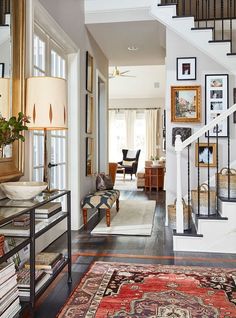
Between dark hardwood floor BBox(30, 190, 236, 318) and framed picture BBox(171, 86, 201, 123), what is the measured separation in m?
1.57

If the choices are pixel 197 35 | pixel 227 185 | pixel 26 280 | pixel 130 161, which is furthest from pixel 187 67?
pixel 130 161

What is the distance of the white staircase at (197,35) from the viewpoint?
4.49m

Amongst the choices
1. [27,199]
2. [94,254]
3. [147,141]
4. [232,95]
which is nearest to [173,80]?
[232,95]

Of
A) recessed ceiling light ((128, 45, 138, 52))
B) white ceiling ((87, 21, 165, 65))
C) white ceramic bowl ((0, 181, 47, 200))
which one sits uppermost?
white ceiling ((87, 21, 165, 65))

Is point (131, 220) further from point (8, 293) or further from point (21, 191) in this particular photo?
point (8, 293)

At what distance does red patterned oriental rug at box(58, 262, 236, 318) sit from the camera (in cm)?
212

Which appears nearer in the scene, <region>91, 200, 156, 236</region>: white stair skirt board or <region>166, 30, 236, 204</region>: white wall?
<region>91, 200, 156, 236</region>: white stair skirt board

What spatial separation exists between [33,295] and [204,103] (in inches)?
140

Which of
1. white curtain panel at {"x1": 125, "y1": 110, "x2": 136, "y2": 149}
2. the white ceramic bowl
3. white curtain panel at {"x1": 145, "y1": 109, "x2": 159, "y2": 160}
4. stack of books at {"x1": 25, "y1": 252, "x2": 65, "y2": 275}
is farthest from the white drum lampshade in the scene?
white curtain panel at {"x1": 125, "y1": 110, "x2": 136, "y2": 149}

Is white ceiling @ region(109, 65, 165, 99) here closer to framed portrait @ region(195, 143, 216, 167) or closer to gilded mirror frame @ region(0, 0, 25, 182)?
framed portrait @ region(195, 143, 216, 167)

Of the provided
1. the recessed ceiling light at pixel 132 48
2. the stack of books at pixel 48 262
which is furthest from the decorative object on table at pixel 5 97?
the recessed ceiling light at pixel 132 48

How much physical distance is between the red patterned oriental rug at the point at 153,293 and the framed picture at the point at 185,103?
2.28 metres

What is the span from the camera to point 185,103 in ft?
15.2

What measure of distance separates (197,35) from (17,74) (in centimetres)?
288
